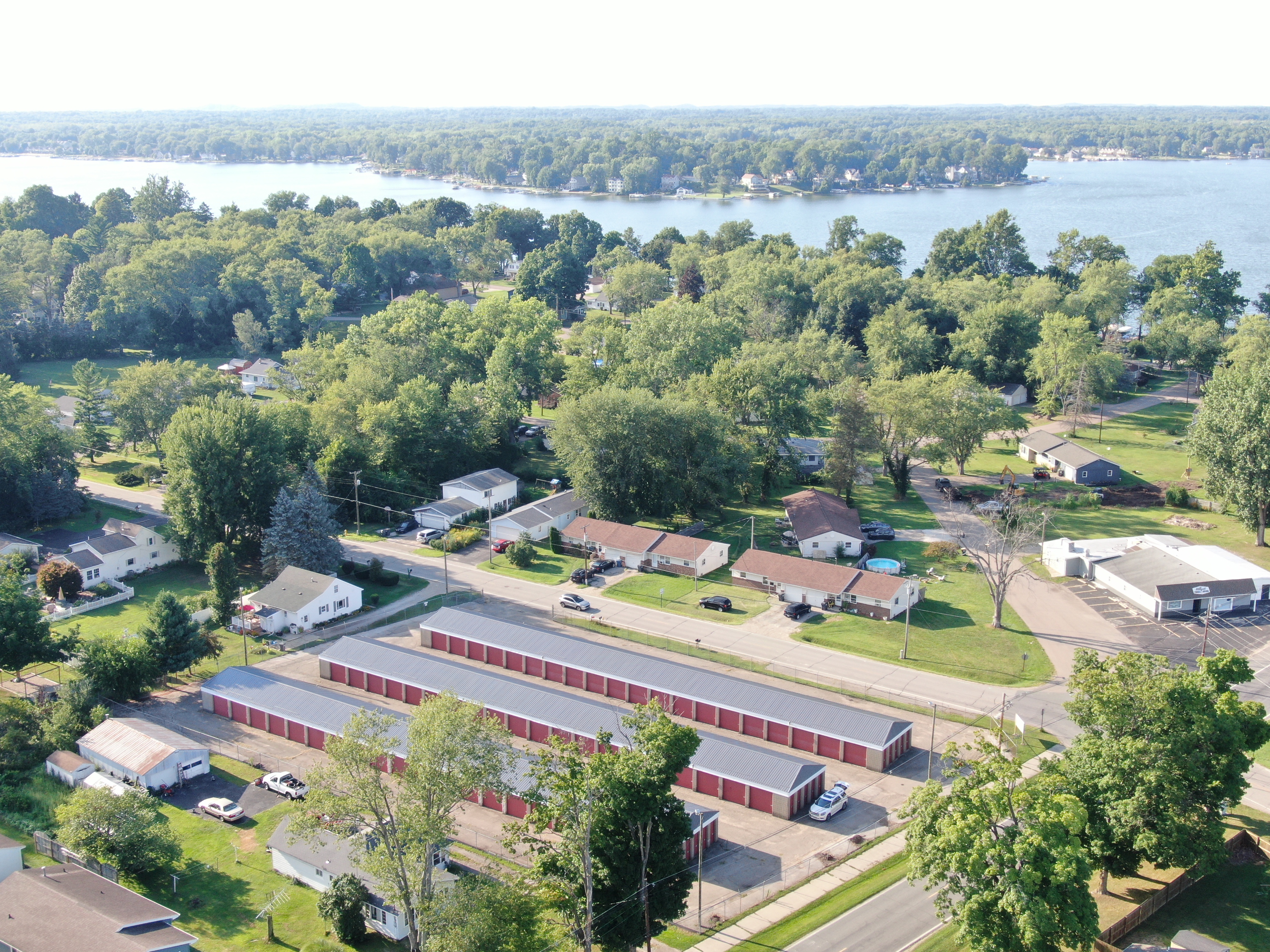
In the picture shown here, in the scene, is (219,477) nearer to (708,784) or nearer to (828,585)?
(828,585)

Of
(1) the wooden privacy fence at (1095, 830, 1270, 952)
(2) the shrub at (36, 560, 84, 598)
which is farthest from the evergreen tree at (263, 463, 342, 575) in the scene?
(1) the wooden privacy fence at (1095, 830, 1270, 952)

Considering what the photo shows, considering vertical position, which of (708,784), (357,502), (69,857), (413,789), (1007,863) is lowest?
(69,857)

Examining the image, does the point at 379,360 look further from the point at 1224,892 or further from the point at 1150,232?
the point at 1150,232

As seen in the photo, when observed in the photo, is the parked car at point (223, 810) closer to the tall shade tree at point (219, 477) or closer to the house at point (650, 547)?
the tall shade tree at point (219, 477)

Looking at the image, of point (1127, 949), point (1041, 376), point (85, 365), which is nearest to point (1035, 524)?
point (1127, 949)

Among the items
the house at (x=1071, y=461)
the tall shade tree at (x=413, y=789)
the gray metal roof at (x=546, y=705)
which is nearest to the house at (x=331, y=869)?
the tall shade tree at (x=413, y=789)

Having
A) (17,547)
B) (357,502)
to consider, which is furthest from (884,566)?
(17,547)

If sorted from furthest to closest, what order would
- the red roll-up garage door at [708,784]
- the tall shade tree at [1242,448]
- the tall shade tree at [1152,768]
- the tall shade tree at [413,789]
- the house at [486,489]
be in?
the house at [486,489]
the tall shade tree at [1242,448]
the red roll-up garage door at [708,784]
the tall shade tree at [1152,768]
the tall shade tree at [413,789]
